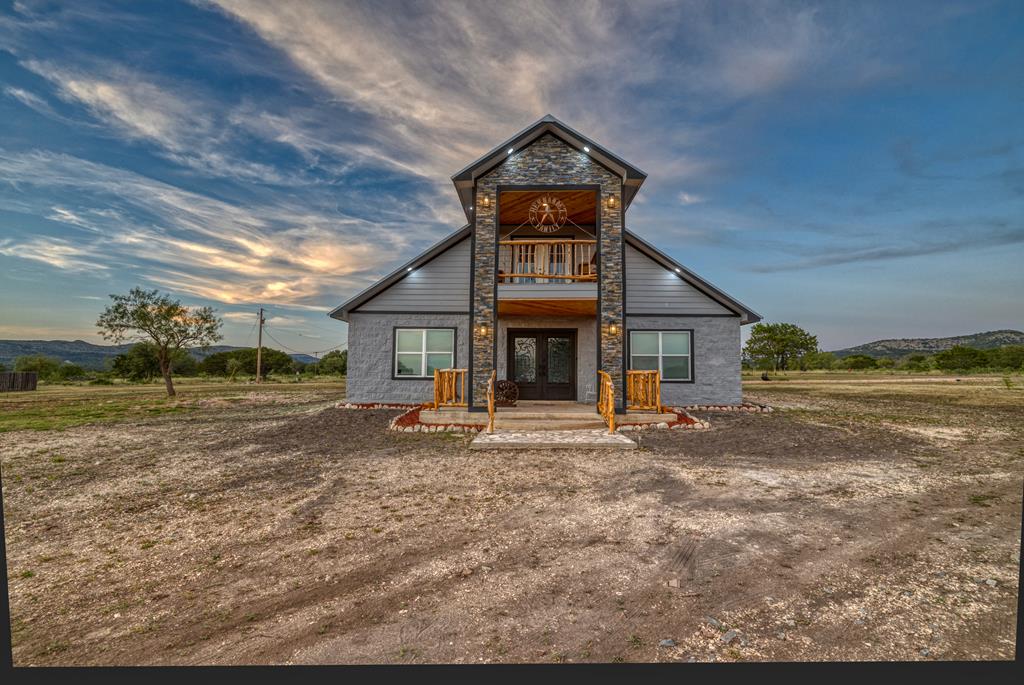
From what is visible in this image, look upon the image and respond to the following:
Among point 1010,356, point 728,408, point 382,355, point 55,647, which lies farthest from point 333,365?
point 1010,356

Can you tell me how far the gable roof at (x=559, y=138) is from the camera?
11.1m

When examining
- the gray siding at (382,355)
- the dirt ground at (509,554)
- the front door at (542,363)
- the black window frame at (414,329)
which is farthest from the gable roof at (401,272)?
the dirt ground at (509,554)

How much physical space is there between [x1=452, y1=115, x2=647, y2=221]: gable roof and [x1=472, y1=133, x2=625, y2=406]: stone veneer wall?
152 millimetres

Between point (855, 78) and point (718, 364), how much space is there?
12.9 metres

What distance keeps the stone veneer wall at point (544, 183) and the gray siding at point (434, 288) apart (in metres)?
3.05

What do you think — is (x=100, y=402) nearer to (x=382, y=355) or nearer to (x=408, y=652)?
(x=382, y=355)

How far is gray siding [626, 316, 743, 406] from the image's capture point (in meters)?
14.0

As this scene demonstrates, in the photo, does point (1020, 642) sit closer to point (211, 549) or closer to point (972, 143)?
point (972, 143)

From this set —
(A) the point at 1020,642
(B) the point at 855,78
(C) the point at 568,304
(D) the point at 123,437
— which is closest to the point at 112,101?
(B) the point at 855,78

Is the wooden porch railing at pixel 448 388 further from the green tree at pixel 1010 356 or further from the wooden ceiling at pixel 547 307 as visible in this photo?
the green tree at pixel 1010 356

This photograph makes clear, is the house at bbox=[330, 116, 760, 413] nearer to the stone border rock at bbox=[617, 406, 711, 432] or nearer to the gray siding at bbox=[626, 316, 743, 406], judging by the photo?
the gray siding at bbox=[626, 316, 743, 406]

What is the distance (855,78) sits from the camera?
2467mm

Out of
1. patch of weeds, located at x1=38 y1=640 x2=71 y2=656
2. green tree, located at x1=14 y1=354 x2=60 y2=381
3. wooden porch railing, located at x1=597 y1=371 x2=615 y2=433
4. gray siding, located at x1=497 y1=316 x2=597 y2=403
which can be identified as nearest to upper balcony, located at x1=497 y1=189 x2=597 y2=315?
gray siding, located at x1=497 y1=316 x2=597 y2=403

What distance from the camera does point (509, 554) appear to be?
342cm
